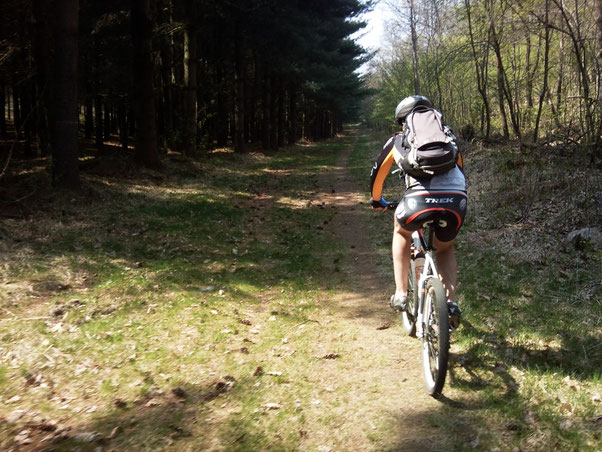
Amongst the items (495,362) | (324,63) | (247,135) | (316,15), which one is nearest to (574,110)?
(495,362)

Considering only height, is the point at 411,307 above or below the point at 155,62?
below

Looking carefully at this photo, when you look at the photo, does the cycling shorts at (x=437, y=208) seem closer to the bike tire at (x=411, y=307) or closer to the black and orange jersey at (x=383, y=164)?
the black and orange jersey at (x=383, y=164)

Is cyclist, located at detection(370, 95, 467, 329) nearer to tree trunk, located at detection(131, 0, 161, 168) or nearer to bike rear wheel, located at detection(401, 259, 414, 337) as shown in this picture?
bike rear wheel, located at detection(401, 259, 414, 337)

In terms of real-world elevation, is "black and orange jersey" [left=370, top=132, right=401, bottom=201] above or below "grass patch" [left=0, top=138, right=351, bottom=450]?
above

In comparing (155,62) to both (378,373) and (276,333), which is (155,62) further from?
(378,373)

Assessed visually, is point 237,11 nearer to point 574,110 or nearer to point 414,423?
point 574,110

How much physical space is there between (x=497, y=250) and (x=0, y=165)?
13.6 meters

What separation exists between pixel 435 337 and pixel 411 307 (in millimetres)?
990

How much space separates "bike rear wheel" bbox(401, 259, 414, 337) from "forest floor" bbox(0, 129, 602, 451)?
0.16 metres

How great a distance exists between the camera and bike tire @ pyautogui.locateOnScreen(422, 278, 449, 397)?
3.35 metres

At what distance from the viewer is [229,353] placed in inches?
175

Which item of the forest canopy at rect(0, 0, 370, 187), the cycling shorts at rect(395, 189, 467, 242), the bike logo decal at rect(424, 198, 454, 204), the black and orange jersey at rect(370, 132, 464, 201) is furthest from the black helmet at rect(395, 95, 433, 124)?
the forest canopy at rect(0, 0, 370, 187)

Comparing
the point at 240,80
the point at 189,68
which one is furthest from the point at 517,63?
the point at 189,68

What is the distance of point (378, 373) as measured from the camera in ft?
13.4
